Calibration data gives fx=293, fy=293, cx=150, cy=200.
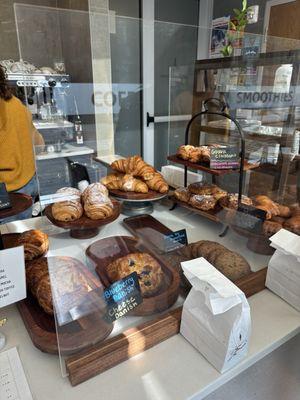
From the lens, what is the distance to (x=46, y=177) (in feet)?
3.07

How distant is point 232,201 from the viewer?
1055mm

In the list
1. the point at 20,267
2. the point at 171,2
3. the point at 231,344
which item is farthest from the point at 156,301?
the point at 171,2

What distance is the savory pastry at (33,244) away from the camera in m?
0.77

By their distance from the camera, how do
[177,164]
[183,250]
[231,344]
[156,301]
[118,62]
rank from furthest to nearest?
[118,62], [177,164], [183,250], [156,301], [231,344]

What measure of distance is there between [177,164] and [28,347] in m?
0.91

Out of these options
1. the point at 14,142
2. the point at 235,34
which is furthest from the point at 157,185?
the point at 235,34

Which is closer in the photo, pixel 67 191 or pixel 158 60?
pixel 67 191

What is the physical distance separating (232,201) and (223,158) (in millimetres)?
160

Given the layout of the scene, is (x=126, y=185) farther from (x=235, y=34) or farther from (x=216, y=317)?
(x=235, y=34)

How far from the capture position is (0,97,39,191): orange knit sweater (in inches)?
53.1

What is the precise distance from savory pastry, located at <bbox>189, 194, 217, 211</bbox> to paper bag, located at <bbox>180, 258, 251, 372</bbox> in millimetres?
485

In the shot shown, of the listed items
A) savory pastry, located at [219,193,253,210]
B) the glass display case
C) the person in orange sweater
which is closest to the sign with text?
the glass display case

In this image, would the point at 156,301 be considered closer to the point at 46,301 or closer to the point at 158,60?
the point at 46,301

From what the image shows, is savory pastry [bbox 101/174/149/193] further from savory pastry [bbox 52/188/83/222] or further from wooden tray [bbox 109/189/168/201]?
savory pastry [bbox 52/188/83/222]
